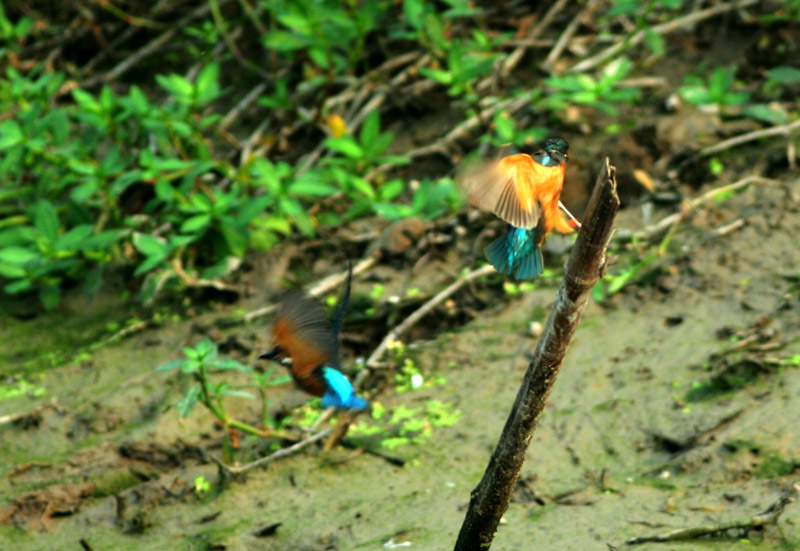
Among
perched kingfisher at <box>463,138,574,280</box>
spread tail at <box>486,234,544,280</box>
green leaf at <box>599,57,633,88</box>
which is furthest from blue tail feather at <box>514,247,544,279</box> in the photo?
green leaf at <box>599,57,633,88</box>

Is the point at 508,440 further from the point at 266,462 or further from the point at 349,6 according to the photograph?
the point at 349,6

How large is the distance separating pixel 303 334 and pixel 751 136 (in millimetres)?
2747

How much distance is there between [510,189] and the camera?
197 centimetres

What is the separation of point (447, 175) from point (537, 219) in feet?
9.32

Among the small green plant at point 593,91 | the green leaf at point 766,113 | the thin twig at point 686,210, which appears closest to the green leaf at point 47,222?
the small green plant at point 593,91

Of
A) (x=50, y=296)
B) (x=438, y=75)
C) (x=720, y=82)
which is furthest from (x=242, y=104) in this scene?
(x=720, y=82)

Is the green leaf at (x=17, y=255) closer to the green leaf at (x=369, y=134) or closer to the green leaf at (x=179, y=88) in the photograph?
the green leaf at (x=179, y=88)

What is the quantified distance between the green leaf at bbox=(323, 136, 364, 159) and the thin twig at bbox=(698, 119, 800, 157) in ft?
5.69

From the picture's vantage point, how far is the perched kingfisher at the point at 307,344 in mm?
2662

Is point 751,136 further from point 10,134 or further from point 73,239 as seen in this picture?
point 10,134

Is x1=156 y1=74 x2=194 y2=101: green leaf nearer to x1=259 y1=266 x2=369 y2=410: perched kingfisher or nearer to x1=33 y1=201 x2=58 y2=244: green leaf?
x1=33 y1=201 x2=58 y2=244: green leaf

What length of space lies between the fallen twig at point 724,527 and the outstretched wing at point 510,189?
102 cm

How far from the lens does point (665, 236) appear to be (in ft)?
13.2

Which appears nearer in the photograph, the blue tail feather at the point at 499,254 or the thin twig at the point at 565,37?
the blue tail feather at the point at 499,254
